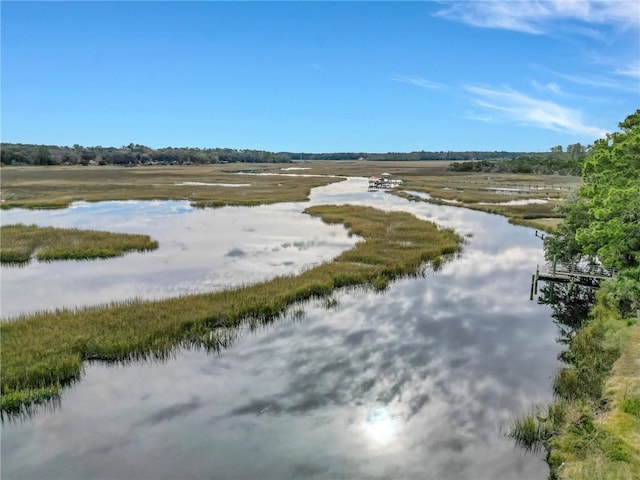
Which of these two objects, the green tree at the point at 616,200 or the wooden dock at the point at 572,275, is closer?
the green tree at the point at 616,200

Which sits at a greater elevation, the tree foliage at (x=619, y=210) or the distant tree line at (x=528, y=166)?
the distant tree line at (x=528, y=166)

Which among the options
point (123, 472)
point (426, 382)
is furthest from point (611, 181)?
point (123, 472)

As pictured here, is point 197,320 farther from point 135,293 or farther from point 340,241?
point 340,241

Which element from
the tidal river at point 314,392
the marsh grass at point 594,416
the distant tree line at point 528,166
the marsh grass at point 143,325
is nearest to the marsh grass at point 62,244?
Result: the tidal river at point 314,392

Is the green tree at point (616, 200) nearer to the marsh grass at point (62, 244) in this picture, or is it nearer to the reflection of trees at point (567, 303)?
the reflection of trees at point (567, 303)

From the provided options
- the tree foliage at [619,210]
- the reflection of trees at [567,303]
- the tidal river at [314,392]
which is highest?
the tree foliage at [619,210]

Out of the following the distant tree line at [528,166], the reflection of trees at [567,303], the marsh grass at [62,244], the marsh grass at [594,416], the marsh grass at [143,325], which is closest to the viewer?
the marsh grass at [594,416]

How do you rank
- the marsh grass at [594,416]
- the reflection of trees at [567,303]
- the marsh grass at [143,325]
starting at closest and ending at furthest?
the marsh grass at [594,416] < the marsh grass at [143,325] < the reflection of trees at [567,303]

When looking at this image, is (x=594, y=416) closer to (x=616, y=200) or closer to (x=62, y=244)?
(x=616, y=200)

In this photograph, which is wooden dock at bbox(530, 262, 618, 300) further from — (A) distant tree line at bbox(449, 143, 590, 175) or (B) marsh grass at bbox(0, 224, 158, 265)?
(A) distant tree line at bbox(449, 143, 590, 175)
